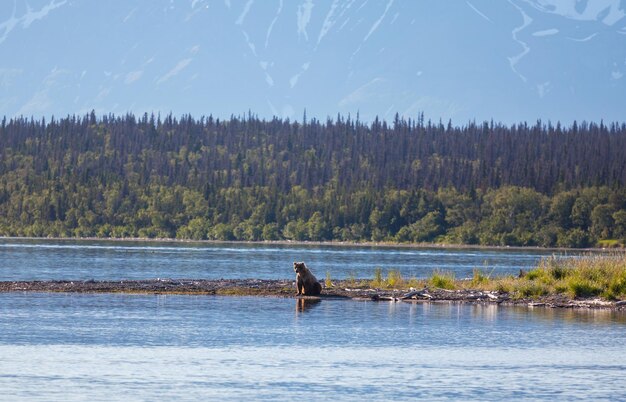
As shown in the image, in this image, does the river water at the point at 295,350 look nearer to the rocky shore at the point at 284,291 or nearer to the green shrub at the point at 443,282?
the rocky shore at the point at 284,291

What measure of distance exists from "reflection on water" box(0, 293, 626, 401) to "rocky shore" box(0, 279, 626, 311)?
163 centimetres

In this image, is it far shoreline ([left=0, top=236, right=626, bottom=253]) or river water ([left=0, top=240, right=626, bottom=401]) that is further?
far shoreline ([left=0, top=236, right=626, bottom=253])

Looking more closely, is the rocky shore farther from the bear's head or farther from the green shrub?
the bear's head

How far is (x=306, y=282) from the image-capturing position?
57844mm

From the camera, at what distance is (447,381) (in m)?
34.1

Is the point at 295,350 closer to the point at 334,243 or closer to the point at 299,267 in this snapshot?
the point at 299,267

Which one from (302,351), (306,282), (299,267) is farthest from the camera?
(306,282)

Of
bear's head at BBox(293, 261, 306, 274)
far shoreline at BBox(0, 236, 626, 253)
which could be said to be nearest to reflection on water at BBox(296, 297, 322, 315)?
bear's head at BBox(293, 261, 306, 274)

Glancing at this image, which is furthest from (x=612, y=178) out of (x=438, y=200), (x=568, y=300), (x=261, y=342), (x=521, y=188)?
(x=261, y=342)

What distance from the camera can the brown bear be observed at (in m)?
57.8

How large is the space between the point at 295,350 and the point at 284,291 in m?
20.9

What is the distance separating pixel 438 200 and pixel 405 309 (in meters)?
137

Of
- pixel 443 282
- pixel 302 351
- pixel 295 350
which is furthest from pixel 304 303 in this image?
pixel 302 351

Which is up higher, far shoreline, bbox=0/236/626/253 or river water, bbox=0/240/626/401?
far shoreline, bbox=0/236/626/253
